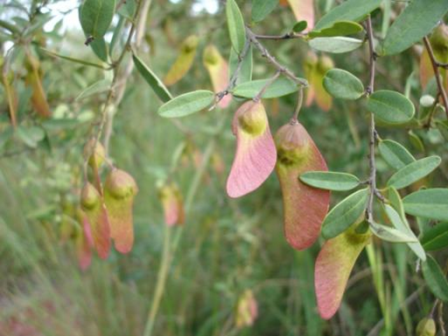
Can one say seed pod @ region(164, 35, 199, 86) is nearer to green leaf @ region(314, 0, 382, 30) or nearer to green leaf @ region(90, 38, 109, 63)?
green leaf @ region(90, 38, 109, 63)

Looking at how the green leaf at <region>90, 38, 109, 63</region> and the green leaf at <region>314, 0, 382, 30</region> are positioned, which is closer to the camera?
the green leaf at <region>314, 0, 382, 30</region>

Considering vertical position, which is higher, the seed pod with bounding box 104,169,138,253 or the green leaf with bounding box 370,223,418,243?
the seed pod with bounding box 104,169,138,253

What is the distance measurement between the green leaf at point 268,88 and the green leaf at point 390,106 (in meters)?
0.07

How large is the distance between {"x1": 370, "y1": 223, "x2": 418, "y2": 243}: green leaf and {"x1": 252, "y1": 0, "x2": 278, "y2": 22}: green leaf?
199 millimetres

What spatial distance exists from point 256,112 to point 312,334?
0.93 metres

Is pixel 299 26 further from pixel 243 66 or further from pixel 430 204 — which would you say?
pixel 430 204

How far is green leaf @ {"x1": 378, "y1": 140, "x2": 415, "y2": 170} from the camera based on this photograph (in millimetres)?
475

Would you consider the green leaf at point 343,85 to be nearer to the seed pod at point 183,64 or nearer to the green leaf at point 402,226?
the green leaf at point 402,226

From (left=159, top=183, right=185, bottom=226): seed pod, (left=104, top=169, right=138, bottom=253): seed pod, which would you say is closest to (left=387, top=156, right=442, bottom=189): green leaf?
(left=104, top=169, right=138, bottom=253): seed pod

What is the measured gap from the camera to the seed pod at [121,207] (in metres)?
0.51

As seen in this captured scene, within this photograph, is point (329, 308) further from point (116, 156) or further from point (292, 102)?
point (116, 156)

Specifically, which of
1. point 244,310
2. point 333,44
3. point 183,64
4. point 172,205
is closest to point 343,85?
point 333,44

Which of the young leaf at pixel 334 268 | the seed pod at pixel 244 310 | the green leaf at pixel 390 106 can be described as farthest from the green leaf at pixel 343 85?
the seed pod at pixel 244 310

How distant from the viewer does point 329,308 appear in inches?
15.7
